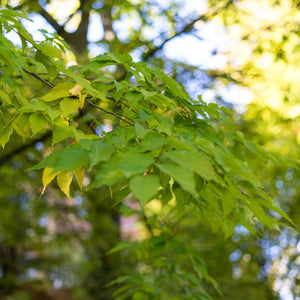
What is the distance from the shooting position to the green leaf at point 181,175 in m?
0.77

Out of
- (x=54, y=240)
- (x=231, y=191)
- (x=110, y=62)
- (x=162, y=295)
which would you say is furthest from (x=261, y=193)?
(x=54, y=240)

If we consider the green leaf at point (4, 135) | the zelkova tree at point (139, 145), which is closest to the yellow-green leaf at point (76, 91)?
the zelkova tree at point (139, 145)

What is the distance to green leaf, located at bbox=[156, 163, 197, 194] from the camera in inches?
30.5

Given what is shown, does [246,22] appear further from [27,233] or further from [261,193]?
[27,233]

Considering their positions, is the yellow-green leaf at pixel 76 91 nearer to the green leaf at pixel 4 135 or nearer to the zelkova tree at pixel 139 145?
the zelkova tree at pixel 139 145

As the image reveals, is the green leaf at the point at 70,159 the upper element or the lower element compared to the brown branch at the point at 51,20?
upper

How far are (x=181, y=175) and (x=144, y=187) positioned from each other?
85 mm

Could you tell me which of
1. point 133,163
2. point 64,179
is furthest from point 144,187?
point 64,179

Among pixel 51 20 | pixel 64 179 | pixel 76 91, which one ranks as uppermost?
pixel 76 91

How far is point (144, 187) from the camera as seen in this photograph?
79 cm

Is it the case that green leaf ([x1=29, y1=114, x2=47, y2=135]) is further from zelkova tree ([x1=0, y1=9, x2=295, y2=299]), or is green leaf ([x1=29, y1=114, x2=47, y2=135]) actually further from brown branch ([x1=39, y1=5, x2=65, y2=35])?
brown branch ([x1=39, y1=5, x2=65, y2=35])

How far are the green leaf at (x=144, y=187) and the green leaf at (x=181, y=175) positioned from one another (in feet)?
0.12

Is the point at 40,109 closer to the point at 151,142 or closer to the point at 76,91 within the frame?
the point at 76,91

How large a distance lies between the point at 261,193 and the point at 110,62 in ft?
2.54
